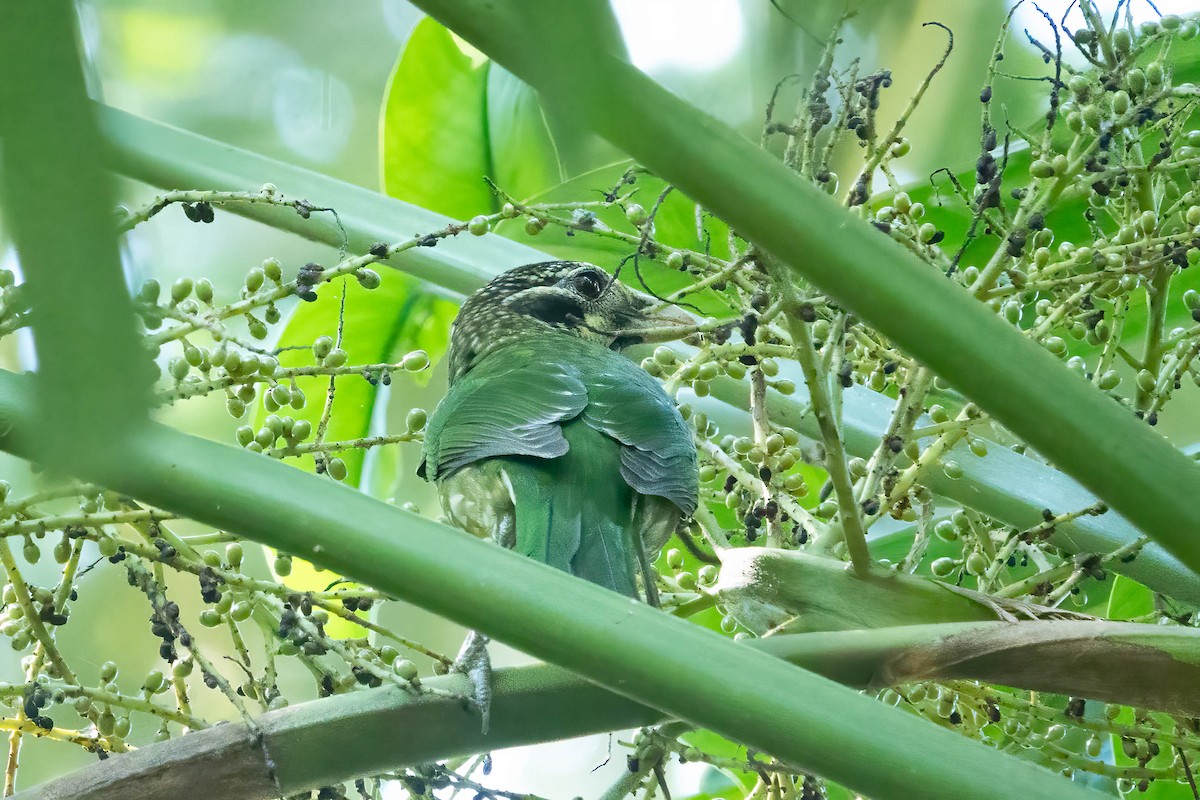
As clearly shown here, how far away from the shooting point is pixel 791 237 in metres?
0.52

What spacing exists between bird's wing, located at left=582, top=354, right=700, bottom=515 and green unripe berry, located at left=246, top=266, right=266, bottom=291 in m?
0.47

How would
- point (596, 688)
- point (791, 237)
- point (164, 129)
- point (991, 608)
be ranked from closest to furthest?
point (791, 237)
point (596, 688)
point (991, 608)
point (164, 129)

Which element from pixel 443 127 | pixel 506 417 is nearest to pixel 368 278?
pixel 506 417

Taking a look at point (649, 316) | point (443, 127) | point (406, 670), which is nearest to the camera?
point (406, 670)

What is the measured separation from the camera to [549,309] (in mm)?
2047

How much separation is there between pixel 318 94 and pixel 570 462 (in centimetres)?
53

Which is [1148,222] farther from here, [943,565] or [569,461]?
[569,461]

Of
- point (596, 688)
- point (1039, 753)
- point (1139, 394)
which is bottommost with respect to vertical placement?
point (596, 688)

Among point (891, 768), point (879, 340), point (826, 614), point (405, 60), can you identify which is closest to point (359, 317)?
point (405, 60)

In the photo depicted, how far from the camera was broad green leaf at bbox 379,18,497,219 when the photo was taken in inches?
87.7

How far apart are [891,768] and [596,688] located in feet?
1.01

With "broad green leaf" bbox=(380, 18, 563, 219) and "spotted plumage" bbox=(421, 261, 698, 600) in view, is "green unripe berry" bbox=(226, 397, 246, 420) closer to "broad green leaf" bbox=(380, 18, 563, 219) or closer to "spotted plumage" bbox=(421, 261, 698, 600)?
"spotted plumage" bbox=(421, 261, 698, 600)

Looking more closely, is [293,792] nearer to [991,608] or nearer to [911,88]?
[991,608]

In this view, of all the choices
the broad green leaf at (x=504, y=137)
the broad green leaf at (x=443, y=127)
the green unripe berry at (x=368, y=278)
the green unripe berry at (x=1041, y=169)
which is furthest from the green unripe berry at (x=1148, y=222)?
the broad green leaf at (x=443, y=127)
